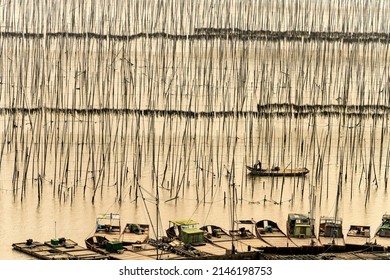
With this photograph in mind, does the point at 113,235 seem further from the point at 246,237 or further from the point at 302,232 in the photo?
the point at 302,232

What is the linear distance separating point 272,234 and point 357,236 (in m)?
0.49

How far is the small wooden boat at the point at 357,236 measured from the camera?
13.6ft

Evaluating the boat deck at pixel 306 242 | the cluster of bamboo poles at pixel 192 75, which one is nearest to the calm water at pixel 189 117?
the cluster of bamboo poles at pixel 192 75

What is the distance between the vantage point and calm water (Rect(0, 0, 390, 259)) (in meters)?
4.20

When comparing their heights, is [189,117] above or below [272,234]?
above

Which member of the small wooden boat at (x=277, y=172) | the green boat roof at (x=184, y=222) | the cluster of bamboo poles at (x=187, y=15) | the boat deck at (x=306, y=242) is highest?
the cluster of bamboo poles at (x=187, y=15)

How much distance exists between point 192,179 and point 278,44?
958 mm

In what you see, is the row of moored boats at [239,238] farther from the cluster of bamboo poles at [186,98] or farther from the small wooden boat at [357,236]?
the cluster of bamboo poles at [186,98]

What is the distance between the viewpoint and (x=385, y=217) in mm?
4219

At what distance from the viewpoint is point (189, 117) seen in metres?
4.32

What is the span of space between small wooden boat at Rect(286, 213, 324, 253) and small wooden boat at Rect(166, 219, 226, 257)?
41 cm

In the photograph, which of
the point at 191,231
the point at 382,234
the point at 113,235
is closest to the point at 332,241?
the point at 382,234

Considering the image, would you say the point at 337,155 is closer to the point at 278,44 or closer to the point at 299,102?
the point at 299,102
